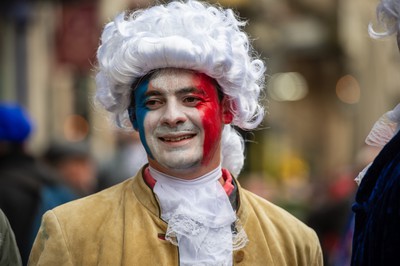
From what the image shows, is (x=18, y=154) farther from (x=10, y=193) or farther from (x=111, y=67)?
(x=111, y=67)

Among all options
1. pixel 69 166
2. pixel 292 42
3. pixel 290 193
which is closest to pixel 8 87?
pixel 290 193

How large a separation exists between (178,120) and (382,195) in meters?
0.91

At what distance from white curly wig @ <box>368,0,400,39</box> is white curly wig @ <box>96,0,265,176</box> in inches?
26.1

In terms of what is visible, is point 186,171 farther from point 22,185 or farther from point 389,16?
point 22,185

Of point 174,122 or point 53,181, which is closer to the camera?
point 174,122

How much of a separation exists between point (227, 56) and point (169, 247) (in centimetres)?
81

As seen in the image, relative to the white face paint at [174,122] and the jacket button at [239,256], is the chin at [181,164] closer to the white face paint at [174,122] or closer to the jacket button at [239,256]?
the white face paint at [174,122]

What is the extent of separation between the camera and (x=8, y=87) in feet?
56.1

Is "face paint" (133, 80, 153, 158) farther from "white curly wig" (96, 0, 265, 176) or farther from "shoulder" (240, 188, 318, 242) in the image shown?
"shoulder" (240, 188, 318, 242)

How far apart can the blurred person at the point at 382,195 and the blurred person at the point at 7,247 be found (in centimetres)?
137

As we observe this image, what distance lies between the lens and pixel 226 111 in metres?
4.37

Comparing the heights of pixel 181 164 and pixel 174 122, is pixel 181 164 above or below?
below

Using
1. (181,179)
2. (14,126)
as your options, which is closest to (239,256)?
(181,179)

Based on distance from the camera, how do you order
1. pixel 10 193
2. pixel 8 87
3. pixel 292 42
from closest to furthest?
pixel 10 193
pixel 8 87
pixel 292 42
